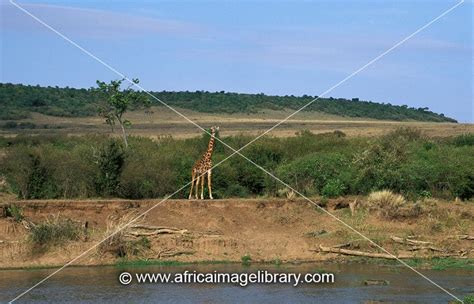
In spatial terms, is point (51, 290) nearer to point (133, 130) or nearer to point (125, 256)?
point (125, 256)

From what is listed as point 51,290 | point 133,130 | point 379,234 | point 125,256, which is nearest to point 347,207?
point 379,234

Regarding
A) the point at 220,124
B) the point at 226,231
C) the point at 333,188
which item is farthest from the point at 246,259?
the point at 220,124

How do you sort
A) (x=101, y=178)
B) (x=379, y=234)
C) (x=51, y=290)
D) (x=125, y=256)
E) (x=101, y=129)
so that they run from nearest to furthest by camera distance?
(x=51, y=290) → (x=125, y=256) → (x=379, y=234) → (x=101, y=178) → (x=101, y=129)

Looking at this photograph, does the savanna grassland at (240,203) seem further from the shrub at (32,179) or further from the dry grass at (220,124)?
the dry grass at (220,124)

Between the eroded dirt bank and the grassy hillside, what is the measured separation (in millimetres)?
66909

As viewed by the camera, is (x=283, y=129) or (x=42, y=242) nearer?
(x=42, y=242)

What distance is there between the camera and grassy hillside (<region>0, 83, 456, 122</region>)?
111 m

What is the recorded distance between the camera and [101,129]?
305 ft

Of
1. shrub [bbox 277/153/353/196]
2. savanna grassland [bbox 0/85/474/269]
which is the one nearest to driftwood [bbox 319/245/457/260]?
savanna grassland [bbox 0/85/474/269]

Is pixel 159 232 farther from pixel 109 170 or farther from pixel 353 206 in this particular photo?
pixel 353 206

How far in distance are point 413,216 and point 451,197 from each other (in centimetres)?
349

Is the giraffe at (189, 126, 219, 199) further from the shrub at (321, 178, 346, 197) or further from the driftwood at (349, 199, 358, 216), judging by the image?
the driftwood at (349, 199, 358, 216)

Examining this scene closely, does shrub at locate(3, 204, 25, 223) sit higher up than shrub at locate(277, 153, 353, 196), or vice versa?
shrub at locate(277, 153, 353, 196)
